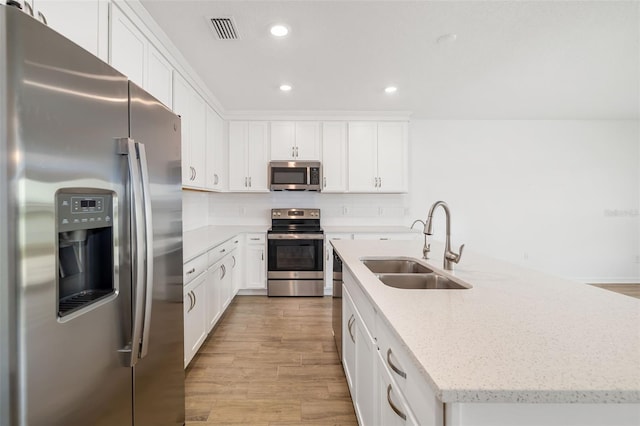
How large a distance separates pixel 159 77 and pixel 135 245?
5.76 ft

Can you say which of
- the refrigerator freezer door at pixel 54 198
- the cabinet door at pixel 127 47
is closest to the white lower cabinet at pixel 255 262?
the cabinet door at pixel 127 47

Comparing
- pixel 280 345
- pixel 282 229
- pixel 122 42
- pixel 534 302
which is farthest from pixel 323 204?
pixel 534 302

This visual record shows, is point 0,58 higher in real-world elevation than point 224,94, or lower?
lower

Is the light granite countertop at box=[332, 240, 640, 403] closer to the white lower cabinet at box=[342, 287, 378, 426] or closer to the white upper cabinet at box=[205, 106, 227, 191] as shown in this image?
the white lower cabinet at box=[342, 287, 378, 426]

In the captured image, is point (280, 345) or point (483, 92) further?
point (483, 92)

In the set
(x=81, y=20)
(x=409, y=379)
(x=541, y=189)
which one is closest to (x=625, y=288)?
(x=541, y=189)

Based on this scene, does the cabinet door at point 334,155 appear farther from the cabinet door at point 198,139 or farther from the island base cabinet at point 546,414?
the island base cabinet at point 546,414

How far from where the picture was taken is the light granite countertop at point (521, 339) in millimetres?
589

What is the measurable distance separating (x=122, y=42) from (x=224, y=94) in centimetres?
173

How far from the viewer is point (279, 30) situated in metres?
2.08

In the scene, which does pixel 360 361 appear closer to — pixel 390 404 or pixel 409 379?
pixel 390 404

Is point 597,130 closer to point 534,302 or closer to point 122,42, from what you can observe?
point 534,302

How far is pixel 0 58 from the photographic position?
610 mm

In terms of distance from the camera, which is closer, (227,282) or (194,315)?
(194,315)
